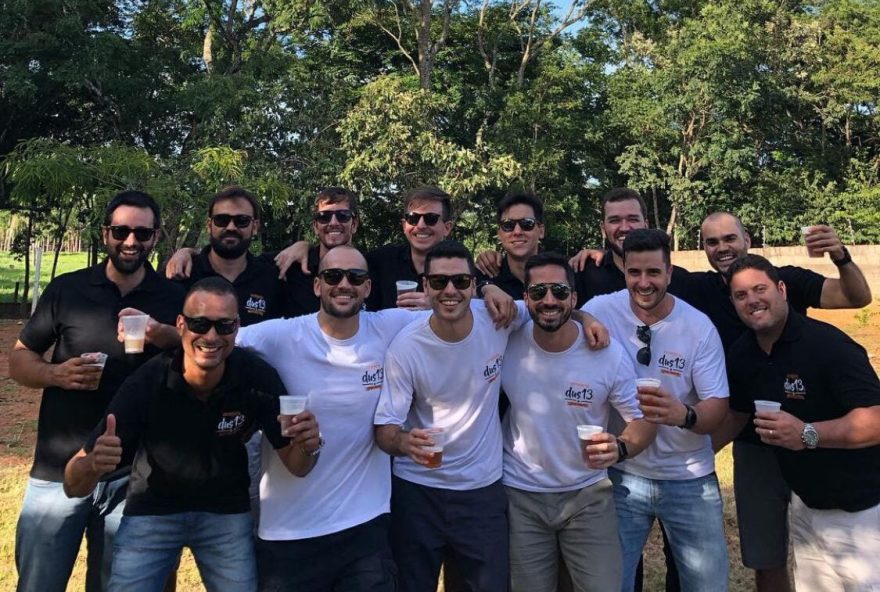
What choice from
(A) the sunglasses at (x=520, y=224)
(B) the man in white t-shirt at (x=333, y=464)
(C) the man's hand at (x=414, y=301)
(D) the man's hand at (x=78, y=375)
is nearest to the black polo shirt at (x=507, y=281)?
(A) the sunglasses at (x=520, y=224)

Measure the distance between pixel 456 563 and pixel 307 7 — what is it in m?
22.2

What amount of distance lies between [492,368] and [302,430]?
1.13 metres

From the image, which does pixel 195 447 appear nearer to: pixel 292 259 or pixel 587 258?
pixel 292 259

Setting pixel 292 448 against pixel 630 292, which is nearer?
pixel 292 448

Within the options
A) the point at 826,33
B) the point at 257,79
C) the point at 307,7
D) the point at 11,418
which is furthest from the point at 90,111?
the point at 826,33

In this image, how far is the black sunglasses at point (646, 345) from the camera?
3.79 m

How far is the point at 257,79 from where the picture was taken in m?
21.3

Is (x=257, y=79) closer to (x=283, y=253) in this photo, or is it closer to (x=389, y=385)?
(x=283, y=253)

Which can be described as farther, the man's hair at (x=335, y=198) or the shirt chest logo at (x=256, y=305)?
the man's hair at (x=335, y=198)

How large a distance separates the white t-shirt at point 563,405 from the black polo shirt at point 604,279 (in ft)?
3.18

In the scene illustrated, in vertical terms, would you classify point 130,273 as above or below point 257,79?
below

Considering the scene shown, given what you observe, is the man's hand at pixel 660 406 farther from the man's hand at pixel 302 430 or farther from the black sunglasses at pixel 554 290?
the man's hand at pixel 302 430

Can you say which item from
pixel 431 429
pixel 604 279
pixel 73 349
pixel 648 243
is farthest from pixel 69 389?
pixel 604 279

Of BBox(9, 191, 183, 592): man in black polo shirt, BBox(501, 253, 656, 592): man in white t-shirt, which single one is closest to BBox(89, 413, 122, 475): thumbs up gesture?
BBox(9, 191, 183, 592): man in black polo shirt
